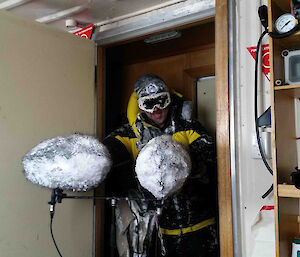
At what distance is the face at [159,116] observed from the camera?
1821mm

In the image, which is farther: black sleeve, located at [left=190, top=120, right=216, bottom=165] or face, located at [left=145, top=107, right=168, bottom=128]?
face, located at [left=145, top=107, right=168, bottom=128]

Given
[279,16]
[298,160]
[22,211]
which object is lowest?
[22,211]

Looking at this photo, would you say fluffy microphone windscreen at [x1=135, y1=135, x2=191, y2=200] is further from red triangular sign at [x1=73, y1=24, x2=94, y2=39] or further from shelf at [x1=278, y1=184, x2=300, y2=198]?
red triangular sign at [x1=73, y1=24, x2=94, y2=39]

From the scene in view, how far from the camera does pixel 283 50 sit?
1145mm

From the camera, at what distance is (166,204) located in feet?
5.82

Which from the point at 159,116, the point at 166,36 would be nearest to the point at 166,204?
the point at 159,116

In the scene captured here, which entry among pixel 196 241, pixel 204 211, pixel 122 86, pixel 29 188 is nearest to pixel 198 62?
pixel 122 86

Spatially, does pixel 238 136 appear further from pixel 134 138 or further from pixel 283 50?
pixel 134 138

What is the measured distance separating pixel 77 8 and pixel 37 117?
605 mm

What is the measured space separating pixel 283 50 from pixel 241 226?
68cm

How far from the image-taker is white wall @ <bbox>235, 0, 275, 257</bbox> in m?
1.31

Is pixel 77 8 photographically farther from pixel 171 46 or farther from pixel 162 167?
pixel 162 167

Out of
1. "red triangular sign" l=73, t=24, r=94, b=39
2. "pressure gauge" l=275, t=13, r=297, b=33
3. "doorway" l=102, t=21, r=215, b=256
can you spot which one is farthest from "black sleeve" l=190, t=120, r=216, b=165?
"red triangular sign" l=73, t=24, r=94, b=39

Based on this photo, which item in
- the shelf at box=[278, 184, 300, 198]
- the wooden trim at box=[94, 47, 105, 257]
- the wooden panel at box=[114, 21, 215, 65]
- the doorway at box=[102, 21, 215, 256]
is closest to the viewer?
the shelf at box=[278, 184, 300, 198]
